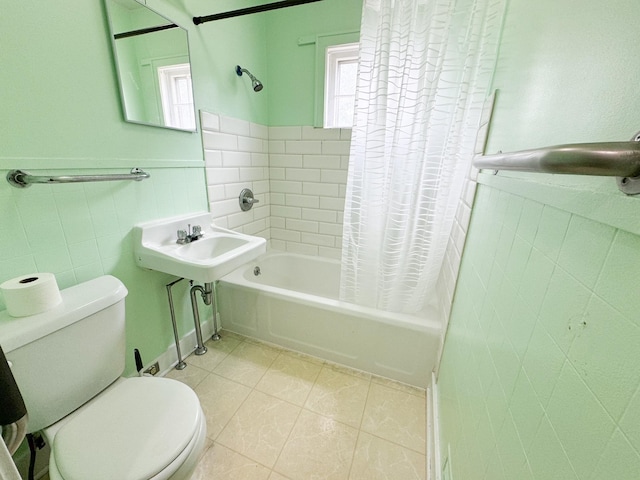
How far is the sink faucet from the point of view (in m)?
1.44

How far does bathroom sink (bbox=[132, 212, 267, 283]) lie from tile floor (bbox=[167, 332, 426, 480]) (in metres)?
0.72

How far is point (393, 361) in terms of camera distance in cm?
149

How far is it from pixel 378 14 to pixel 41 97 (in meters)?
1.37

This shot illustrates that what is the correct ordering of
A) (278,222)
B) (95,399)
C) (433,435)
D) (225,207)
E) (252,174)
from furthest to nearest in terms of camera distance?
(278,222) → (252,174) → (225,207) → (433,435) → (95,399)

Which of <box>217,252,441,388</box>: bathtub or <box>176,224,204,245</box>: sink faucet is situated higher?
<box>176,224,204,245</box>: sink faucet

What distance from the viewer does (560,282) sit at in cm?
44

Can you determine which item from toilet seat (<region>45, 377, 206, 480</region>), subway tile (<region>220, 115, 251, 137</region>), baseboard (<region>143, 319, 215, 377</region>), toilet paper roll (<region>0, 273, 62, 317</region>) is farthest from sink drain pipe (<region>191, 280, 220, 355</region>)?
subway tile (<region>220, 115, 251, 137</region>)

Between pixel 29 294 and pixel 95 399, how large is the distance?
452mm

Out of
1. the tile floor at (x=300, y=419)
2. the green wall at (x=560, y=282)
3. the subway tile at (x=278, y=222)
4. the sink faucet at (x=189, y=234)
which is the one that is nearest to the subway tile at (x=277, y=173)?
the subway tile at (x=278, y=222)

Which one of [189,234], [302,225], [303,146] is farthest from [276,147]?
[189,234]

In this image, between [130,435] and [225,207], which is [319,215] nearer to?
[225,207]

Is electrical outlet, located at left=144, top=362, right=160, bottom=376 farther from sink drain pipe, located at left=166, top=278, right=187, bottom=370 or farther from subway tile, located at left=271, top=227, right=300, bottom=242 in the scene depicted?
subway tile, located at left=271, top=227, right=300, bottom=242

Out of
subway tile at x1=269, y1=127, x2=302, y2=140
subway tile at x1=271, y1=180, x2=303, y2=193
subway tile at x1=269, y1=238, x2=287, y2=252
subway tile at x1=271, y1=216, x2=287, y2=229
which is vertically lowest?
subway tile at x1=269, y1=238, x2=287, y2=252

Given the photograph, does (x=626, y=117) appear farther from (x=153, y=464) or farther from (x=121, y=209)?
(x=121, y=209)
